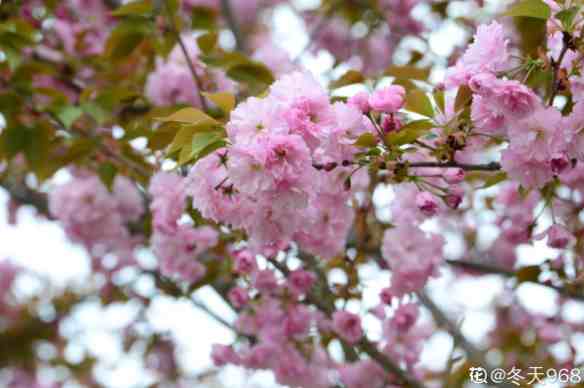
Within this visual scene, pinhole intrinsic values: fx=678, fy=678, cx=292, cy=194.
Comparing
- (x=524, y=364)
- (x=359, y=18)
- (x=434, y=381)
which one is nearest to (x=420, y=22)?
(x=359, y=18)

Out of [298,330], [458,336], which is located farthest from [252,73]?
[458,336]

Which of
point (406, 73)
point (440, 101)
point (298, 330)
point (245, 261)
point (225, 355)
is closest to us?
point (440, 101)

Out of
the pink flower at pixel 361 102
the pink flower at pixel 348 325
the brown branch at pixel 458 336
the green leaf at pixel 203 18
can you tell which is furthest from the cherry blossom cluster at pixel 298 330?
the green leaf at pixel 203 18

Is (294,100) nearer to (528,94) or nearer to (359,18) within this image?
(528,94)

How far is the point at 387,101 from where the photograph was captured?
1232 millimetres

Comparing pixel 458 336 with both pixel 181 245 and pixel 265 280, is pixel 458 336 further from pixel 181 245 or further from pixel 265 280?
pixel 181 245

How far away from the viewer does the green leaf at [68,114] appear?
2.08m

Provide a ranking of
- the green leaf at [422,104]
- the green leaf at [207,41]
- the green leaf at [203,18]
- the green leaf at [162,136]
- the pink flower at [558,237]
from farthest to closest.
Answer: the green leaf at [203,18]
the green leaf at [207,41]
the pink flower at [558,237]
the green leaf at [162,136]
the green leaf at [422,104]

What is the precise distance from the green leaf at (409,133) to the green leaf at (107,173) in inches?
48.3

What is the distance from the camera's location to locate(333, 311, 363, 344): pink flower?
1.91m

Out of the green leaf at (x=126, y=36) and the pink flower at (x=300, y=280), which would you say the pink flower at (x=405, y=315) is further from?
the green leaf at (x=126, y=36)

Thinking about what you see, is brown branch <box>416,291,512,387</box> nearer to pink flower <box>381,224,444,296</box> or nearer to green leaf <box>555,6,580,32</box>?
pink flower <box>381,224,444,296</box>

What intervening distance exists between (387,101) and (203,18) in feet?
6.17

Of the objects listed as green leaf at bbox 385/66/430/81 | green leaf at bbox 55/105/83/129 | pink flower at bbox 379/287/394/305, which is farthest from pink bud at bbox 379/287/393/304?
green leaf at bbox 55/105/83/129
